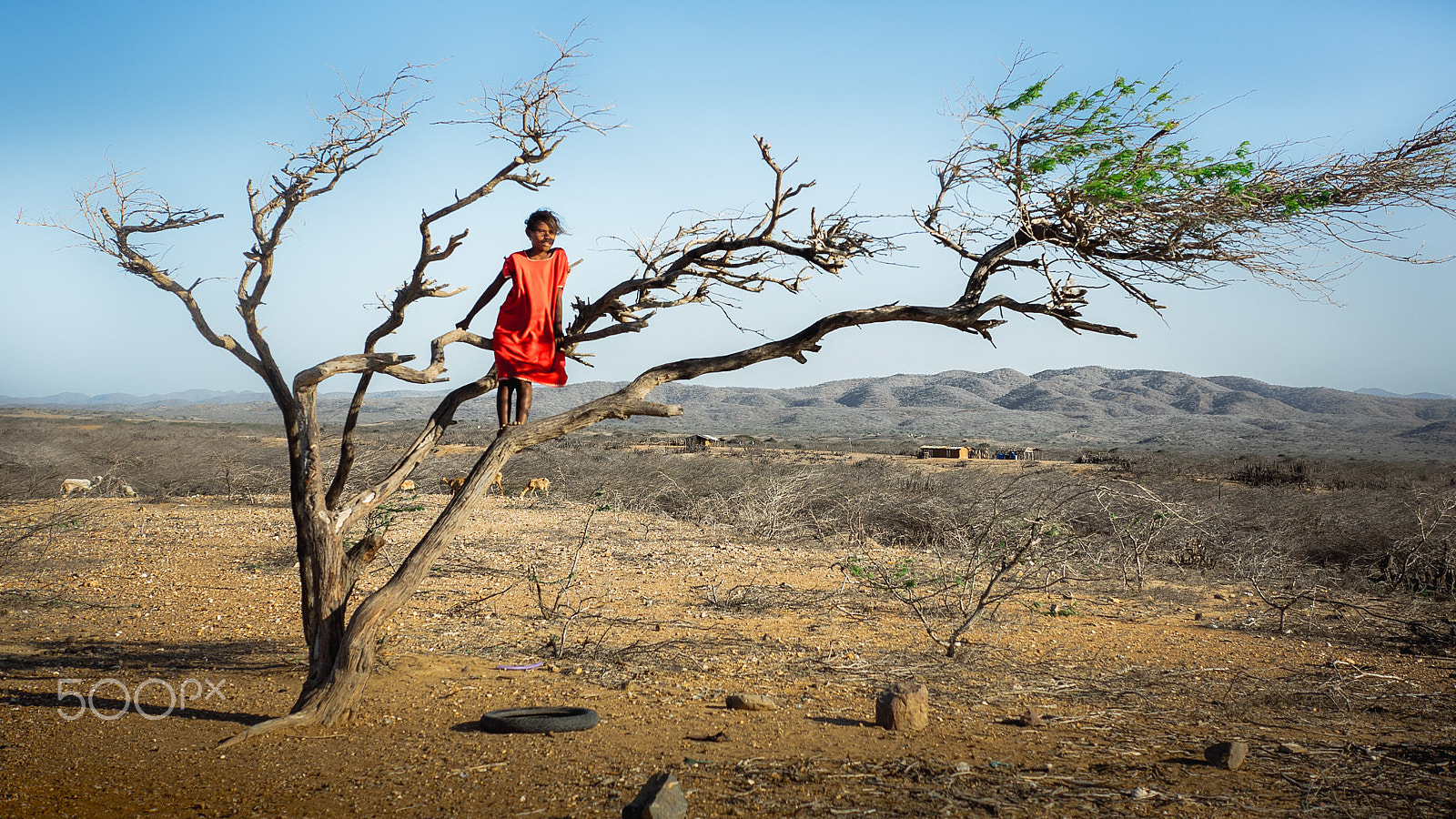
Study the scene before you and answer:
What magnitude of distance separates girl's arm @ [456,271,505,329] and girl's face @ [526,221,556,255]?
24 cm

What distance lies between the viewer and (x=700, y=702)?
203 inches

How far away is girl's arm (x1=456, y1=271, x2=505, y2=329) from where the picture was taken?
15.4ft

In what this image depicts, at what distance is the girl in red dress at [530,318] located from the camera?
4.62m

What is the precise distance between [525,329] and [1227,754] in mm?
4005

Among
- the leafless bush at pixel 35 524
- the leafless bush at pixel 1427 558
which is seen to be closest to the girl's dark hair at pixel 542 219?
the leafless bush at pixel 35 524

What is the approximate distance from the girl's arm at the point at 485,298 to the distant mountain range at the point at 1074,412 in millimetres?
37182

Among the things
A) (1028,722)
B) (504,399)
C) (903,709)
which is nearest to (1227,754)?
(1028,722)

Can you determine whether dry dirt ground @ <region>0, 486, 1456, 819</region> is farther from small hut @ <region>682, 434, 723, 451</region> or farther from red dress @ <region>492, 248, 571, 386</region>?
small hut @ <region>682, 434, 723, 451</region>

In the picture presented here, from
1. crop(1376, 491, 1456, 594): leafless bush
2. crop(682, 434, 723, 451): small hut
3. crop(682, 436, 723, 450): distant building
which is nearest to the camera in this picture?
crop(1376, 491, 1456, 594): leafless bush

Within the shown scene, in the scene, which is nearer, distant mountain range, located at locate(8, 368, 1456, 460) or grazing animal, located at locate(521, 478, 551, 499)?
grazing animal, located at locate(521, 478, 551, 499)

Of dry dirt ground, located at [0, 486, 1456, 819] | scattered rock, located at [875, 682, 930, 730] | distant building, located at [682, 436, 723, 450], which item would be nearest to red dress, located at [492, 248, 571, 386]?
dry dirt ground, located at [0, 486, 1456, 819]

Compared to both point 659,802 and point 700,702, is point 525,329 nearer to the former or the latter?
point 700,702

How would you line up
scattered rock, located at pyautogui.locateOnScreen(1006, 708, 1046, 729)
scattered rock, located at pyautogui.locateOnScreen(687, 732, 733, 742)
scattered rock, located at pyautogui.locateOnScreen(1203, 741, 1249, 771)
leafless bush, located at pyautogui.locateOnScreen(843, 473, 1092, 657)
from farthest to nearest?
leafless bush, located at pyautogui.locateOnScreen(843, 473, 1092, 657) → scattered rock, located at pyautogui.locateOnScreen(1006, 708, 1046, 729) → scattered rock, located at pyautogui.locateOnScreen(687, 732, 733, 742) → scattered rock, located at pyautogui.locateOnScreen(1203, 741, 1249, 771)

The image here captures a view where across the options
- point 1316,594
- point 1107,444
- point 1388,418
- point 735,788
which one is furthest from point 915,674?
point 1388,418
